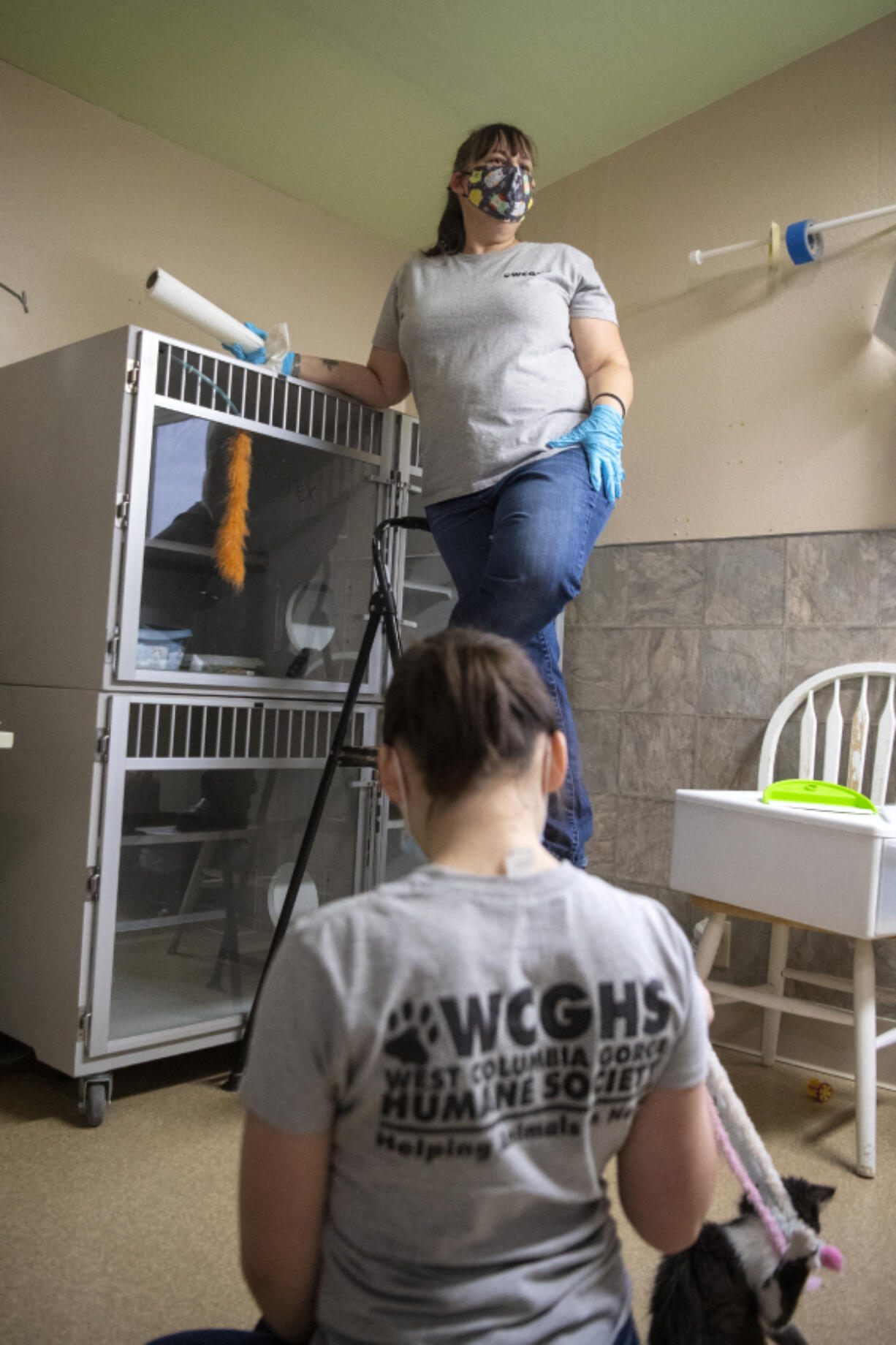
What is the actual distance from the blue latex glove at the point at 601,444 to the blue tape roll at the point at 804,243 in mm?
822

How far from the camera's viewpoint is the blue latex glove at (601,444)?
65.4 inches

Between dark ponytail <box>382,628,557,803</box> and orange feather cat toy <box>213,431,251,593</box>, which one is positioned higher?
orange feather cat toy <box>213,431,251,593</box>

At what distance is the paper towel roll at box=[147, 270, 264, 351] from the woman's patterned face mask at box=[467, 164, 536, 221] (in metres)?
0.51

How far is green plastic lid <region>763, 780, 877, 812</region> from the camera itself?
173 centimetres

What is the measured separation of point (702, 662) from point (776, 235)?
97 cm

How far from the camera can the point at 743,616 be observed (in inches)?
91.4

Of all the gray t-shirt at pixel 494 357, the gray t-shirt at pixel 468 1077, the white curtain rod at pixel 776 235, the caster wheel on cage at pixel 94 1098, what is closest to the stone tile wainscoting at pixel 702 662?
the white curtain rod at pixel 776 235

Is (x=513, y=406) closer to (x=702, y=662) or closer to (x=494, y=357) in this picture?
(x=494, y=357)

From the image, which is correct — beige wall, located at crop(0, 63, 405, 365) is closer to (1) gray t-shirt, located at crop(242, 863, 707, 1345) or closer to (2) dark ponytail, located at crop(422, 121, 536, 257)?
(2) dark ponytail, located at crop(422, 121, 536, 257)

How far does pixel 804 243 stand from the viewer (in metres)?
2.19

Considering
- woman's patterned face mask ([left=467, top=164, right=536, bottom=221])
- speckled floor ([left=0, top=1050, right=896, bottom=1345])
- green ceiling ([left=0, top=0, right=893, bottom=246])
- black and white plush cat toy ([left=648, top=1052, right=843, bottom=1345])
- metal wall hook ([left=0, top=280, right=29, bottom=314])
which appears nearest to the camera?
black and white plush cat toy ([left=648, top=1052, right=843, bottom=1345])

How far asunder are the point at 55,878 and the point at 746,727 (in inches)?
58.5

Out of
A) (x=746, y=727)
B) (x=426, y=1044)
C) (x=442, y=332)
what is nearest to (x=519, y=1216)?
(x=426, y=1044)

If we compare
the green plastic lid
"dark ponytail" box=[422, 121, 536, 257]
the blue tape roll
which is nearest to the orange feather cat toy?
"dark ponytail" box=[422, 121, 536, 257]
